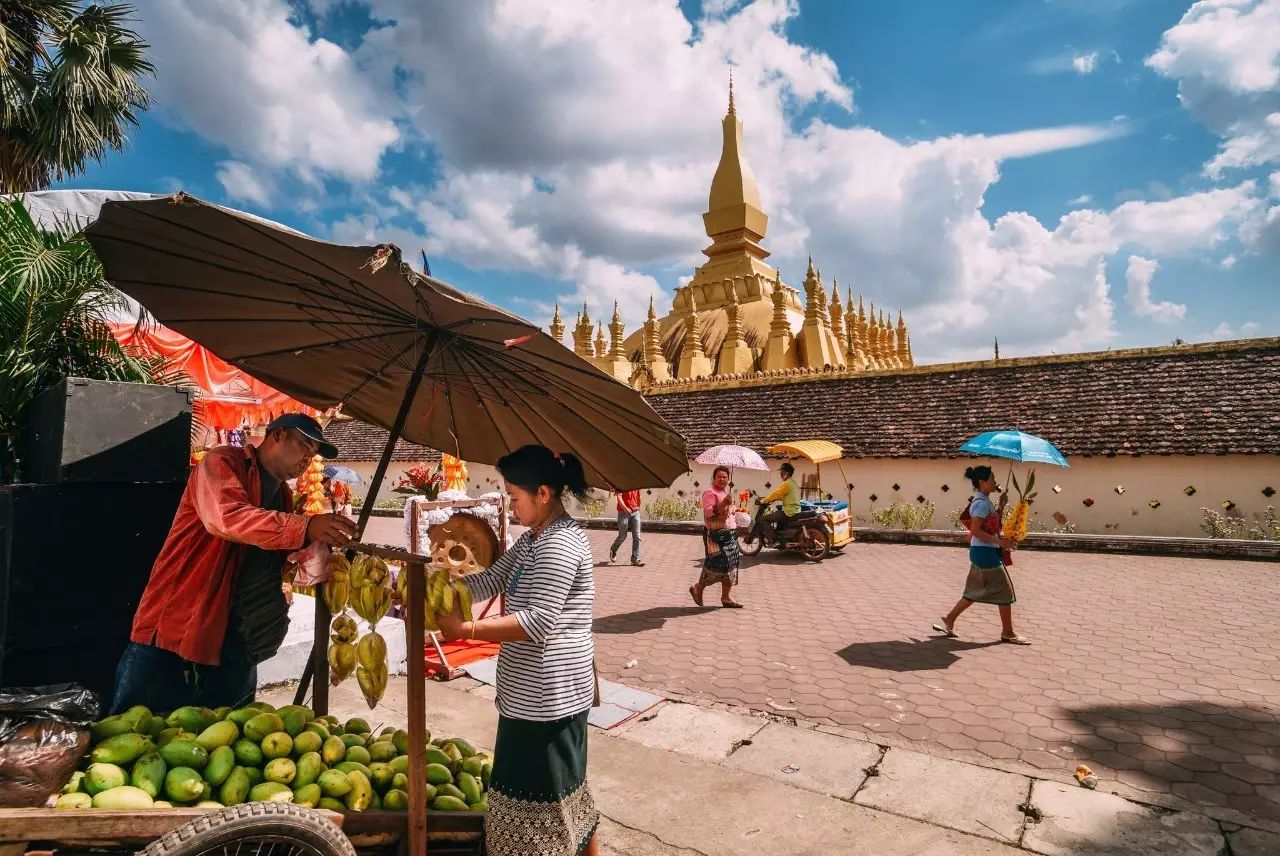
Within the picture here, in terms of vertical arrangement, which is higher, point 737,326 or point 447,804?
point 737,326

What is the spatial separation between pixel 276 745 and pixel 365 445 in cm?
2640

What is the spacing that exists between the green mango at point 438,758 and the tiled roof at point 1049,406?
1477 centimetres

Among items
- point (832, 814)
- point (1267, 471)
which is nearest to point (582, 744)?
point (832, 814)

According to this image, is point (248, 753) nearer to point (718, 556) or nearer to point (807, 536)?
point (718, 556)

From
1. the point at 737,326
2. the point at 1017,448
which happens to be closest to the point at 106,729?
the point at 1017,448

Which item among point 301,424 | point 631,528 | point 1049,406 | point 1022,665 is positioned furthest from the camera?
point 1049,406

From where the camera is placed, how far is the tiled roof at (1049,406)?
13.4 metres

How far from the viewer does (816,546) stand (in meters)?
12.3

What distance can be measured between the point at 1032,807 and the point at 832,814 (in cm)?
111

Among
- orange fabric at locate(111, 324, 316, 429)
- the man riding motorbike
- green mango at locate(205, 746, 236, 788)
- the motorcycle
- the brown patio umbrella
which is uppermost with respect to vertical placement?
orange fabric at locate(111, 324, 316, 429)

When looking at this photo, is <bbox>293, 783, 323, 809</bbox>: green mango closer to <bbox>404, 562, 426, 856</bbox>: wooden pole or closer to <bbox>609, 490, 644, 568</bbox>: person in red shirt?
<bbox>404, 562, 426, 856</bbox>: wooden pole

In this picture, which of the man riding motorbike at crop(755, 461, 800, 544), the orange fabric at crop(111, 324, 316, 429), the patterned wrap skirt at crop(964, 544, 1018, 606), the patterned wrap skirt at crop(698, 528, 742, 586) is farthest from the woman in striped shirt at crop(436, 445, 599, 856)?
the man riding motorbike at crop(755, 461, 800, 544)

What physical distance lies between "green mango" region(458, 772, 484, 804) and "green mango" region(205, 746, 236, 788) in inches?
32.1

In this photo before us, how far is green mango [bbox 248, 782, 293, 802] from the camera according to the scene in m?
2.14
